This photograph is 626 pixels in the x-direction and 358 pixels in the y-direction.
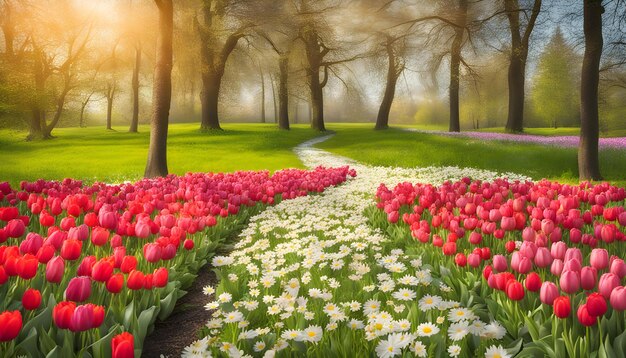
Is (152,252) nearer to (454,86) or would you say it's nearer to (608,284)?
(608,284)

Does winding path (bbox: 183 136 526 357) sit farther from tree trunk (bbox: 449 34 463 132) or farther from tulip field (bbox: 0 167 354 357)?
tree trunk (bbox: 449 34 463 132)

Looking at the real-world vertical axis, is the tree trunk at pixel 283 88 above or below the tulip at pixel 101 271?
above

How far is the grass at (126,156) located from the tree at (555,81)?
1523 inches

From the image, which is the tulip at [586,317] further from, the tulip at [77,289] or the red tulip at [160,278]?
the tulip at [77,289]

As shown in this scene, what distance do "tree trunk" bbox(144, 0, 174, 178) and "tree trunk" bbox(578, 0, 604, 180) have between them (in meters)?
11.9

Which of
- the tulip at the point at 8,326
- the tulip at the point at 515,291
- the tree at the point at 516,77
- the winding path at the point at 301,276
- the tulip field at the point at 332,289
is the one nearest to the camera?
the tulip at the point at 8,326

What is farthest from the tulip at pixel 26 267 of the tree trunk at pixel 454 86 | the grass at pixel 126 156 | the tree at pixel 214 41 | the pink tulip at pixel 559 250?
the tree at pixel 214 41

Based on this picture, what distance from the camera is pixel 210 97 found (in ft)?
130

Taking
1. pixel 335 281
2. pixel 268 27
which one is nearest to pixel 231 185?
pixel 335 281

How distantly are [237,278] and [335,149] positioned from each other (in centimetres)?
2303

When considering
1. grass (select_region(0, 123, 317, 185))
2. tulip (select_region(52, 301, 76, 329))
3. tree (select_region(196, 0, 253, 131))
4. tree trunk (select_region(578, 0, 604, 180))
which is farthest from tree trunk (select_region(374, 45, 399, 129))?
tulip (select_region(52, 301, 76, 329))

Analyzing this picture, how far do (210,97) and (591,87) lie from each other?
105 feet

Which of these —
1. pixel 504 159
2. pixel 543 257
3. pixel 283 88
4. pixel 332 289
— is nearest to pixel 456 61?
pixel 504 159

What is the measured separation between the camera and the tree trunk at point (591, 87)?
12.6 meters
